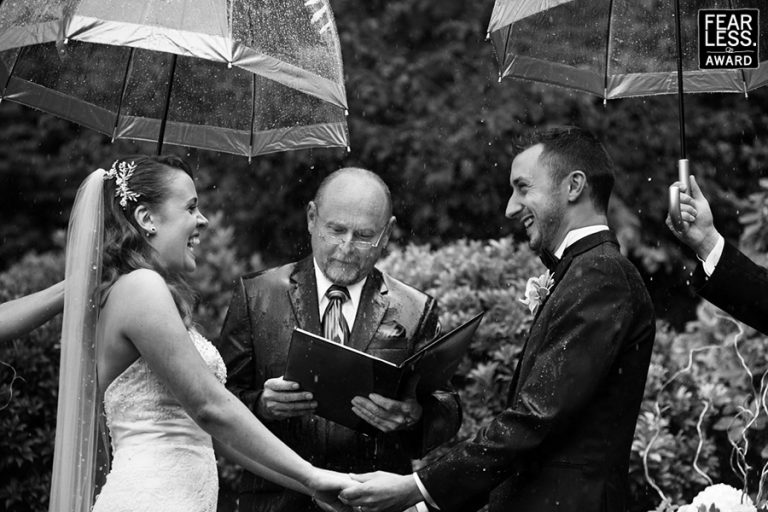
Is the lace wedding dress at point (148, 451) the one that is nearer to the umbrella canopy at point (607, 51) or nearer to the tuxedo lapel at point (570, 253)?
the tuxedo lapel at point (570, 253)

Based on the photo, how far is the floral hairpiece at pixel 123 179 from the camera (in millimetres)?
4121

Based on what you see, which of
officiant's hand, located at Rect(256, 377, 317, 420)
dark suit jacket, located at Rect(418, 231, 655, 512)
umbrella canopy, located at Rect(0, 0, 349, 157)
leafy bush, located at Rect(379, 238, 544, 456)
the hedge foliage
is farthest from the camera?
leafy bush, located at Rect(379, 238, 544, 456)

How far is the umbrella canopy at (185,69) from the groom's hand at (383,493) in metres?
1.38

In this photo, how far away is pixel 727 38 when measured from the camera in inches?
171

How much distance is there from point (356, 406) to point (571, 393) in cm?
86

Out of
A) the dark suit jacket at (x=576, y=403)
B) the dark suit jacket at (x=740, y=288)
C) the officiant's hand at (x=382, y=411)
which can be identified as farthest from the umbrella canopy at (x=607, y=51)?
the officiant's hand at (x=382, y=411)

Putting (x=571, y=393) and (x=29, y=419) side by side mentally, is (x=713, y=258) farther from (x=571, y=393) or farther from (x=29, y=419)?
(x=29, y=419)

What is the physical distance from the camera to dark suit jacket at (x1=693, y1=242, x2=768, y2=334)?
401cm

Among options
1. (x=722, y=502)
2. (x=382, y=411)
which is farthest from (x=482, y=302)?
(x=382, y=411)

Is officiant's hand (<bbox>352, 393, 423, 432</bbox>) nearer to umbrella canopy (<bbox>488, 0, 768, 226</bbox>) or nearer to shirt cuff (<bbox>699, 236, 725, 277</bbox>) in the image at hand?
shirt cuff (<bbox>699, 236, 725, 277</bbox>)

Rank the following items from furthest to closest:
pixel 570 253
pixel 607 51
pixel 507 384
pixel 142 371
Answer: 1. pixel 507 384
2. pixel 607 51
3. pixel 142 371
4. pixel 570 253

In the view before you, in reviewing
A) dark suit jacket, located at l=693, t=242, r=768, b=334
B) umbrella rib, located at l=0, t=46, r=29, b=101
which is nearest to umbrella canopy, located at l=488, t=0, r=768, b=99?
dark suit jacket, located at l=693, t=242, r=768, b=334

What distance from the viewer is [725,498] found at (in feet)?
14.5

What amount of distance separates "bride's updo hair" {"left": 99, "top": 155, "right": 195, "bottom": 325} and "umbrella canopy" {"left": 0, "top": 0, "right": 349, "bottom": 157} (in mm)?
447
